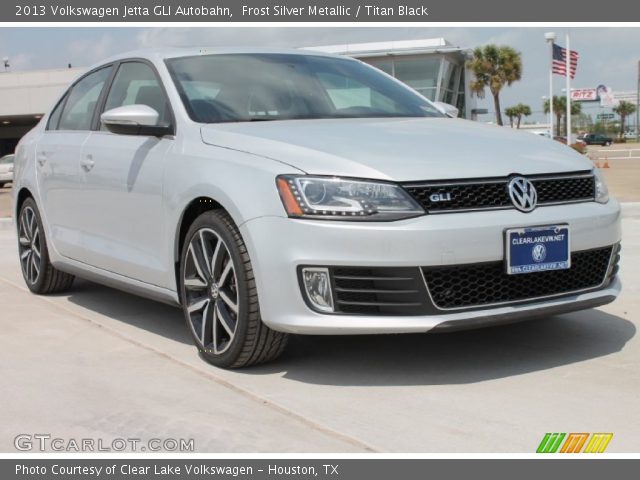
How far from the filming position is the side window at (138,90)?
5.02m

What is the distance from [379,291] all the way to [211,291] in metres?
0.91

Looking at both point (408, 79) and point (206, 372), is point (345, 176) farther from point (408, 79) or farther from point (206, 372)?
point (408, 79)

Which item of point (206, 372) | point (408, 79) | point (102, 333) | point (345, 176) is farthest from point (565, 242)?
point (408, 79)

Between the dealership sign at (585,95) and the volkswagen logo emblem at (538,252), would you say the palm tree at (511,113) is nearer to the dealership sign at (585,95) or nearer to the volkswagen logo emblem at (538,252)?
the dealership sign at (585,95)

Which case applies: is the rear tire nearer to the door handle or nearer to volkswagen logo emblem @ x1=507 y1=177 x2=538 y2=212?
the door handle

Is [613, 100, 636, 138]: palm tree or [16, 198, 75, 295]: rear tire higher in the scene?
[16, 198, 75, 295]: rear tire

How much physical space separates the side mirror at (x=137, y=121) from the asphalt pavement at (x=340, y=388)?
3.71 ft

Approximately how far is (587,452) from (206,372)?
184 centimetres

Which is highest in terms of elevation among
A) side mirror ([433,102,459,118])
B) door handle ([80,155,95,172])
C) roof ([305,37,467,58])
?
roof ([305,37,467,58])

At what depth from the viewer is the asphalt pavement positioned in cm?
342

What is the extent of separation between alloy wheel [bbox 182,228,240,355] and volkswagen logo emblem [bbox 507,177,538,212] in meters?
1.27

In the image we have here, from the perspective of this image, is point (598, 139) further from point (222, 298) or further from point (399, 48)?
point (222, 298)

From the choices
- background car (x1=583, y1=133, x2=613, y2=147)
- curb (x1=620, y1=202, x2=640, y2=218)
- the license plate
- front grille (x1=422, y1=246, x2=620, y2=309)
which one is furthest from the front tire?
background car (x1=583, y1=133, x2=613, y2=147)

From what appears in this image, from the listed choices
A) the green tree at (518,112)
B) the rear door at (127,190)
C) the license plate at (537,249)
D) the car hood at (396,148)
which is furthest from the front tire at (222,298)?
the green tree at (518,112)
